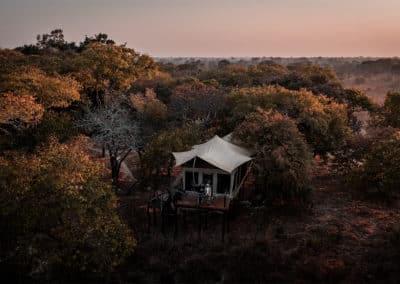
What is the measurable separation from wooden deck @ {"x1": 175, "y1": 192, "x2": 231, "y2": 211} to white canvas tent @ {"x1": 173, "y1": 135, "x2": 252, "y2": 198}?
2.29 ft

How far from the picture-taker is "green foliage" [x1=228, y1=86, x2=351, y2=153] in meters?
30.2

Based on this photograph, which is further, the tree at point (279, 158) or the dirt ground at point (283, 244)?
the tree at point (279, 158)

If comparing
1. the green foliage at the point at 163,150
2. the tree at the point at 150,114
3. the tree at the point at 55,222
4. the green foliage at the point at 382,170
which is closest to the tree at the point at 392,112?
the green foliage at the point at 382,170

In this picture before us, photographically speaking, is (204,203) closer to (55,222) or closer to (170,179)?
(170,179)

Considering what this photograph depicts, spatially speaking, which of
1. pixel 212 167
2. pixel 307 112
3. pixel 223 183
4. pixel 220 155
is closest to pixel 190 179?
pixel 212 167

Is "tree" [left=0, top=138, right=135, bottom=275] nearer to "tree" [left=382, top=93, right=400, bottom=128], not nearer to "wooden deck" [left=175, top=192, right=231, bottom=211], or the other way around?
"wooden deck" [left=175, top=192, right=231, bottom=211]

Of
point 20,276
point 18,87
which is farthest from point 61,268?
point 18,87

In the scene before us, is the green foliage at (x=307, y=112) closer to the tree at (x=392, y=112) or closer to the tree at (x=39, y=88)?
the tree at (x=392, y=112)

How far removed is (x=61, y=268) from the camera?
65.0 ft

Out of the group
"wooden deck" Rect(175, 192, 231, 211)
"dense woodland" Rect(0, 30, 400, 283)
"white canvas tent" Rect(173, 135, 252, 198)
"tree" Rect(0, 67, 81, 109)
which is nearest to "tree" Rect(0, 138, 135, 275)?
"dense woodland" Rect(0, 30, 400, 283)

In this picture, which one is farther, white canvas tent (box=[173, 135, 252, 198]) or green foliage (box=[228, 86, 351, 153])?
green foliage (box=[228, 86, 351, 153])

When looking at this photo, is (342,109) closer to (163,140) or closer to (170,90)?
(163,140)

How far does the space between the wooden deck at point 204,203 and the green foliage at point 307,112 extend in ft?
30.5

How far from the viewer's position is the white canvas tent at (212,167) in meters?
23.7
